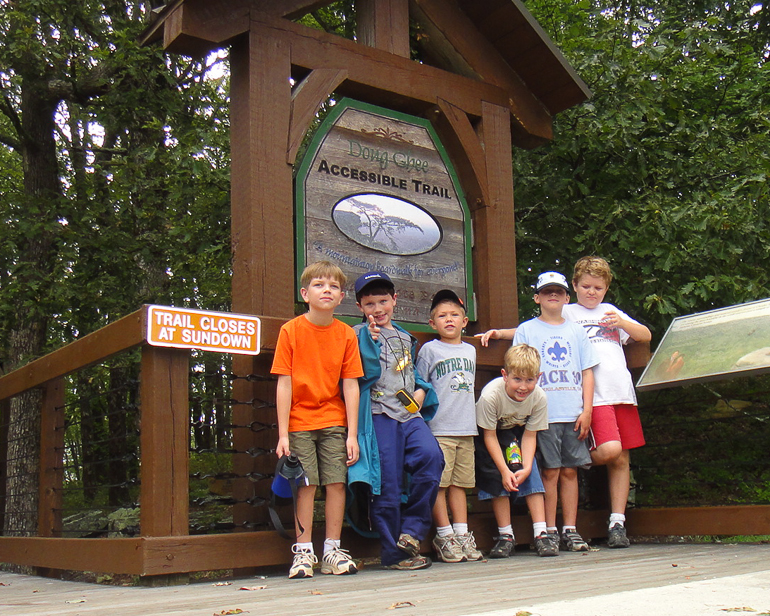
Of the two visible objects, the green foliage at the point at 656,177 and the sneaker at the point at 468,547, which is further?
the green foliage at the point at 656,177

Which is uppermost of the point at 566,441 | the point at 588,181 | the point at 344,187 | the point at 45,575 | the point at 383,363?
the point at 588,181

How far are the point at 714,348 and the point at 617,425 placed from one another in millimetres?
727

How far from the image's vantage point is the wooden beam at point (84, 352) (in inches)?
152

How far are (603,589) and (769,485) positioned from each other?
23.4ft

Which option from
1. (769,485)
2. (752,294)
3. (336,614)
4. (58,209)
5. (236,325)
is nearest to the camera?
(336,614)

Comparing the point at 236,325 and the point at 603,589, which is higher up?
the point at 236,325

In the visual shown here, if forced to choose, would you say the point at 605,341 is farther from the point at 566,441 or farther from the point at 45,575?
the point at 45,575

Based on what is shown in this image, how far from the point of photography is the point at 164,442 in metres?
3.84

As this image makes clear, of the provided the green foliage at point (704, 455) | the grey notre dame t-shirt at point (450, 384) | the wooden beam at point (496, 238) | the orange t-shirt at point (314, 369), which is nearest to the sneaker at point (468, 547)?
the grey notre dame t-shirt at point (450, 384)

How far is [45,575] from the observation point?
17.0 feet

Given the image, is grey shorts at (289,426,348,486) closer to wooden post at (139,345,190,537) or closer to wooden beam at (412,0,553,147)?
wooden post at (139,345,190,537)

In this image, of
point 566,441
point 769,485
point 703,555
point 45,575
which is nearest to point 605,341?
point 566,441

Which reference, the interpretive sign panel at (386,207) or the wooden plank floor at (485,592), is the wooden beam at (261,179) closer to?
the interpretive sign panel at (386,207)

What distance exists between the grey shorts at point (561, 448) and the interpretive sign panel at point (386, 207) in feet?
3.42
